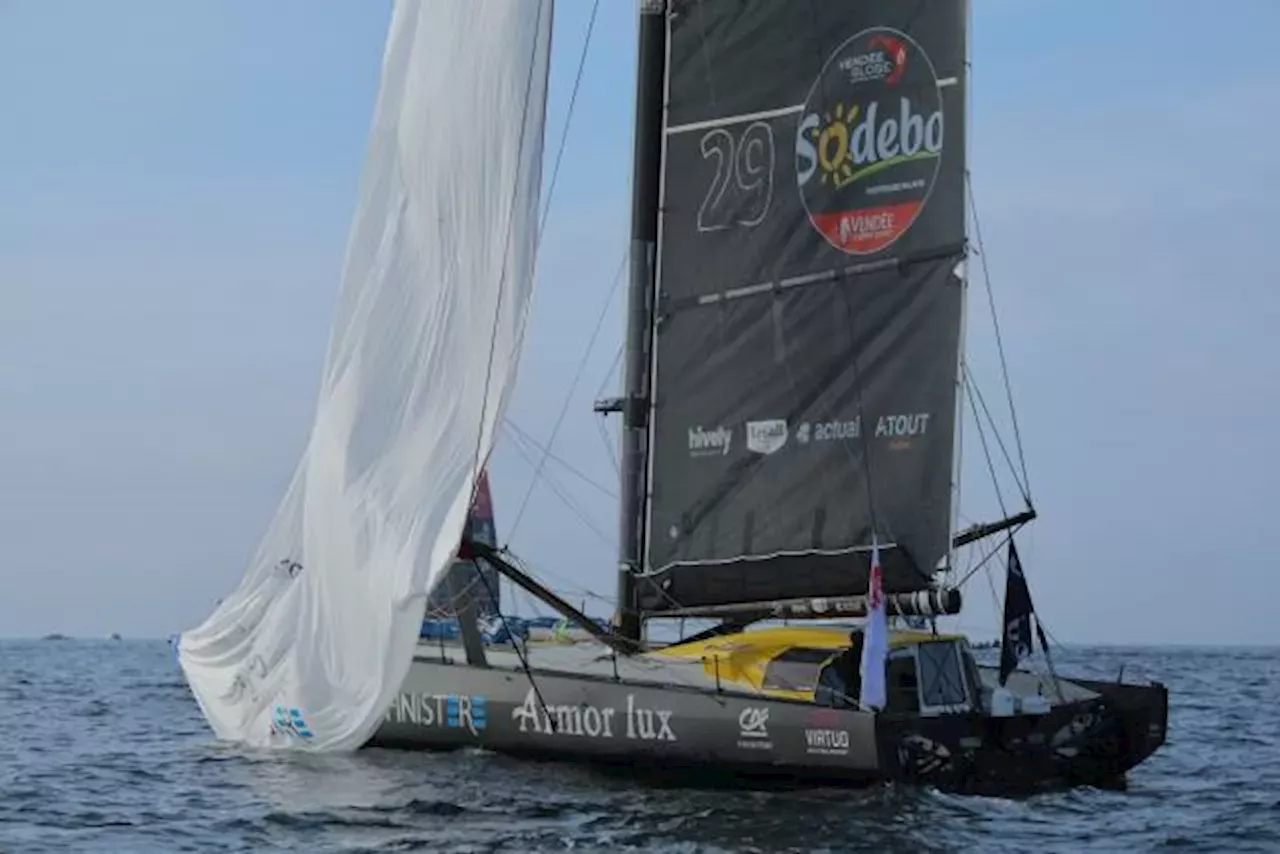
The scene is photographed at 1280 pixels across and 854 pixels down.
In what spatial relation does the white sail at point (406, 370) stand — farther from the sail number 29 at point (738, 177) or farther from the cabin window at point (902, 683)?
the cabin window at point (902, 683)

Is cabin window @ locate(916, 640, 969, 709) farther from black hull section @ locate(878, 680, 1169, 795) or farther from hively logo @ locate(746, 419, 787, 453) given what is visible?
hively logo @ locate(746, 419, 787, 453)

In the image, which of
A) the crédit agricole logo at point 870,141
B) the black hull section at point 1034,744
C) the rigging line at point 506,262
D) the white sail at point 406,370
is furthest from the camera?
the crédit agricole logo at point 870,141

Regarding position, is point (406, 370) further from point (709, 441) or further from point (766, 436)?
point (766, 436)

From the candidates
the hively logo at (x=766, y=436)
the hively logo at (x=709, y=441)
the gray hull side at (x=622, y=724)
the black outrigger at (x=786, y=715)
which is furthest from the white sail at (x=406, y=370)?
the hively logo at (x=766, y=436)

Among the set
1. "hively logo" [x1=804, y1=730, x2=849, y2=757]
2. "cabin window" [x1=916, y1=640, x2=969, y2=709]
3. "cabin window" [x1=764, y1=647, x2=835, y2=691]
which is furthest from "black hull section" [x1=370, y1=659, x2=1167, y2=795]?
"cabin window" [x1=916, y1=640, x2=969, y2=709]

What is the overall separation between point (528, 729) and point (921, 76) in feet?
26.7

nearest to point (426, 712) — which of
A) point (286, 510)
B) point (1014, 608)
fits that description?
point (286, 510)

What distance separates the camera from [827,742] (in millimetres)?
18516

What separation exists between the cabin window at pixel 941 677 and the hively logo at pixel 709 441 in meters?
3.62

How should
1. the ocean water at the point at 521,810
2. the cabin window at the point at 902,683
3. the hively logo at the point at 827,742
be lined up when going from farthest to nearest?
the cabin window at the point at 902,683, the hively logo at the point at 827,742, the ocean water at the point at 521,810

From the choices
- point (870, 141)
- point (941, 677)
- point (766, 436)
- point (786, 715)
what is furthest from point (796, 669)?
point (870, 141)

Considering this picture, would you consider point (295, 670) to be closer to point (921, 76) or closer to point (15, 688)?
point (921, 76)

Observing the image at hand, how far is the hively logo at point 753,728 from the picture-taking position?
18922 mm

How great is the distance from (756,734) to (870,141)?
693cm
